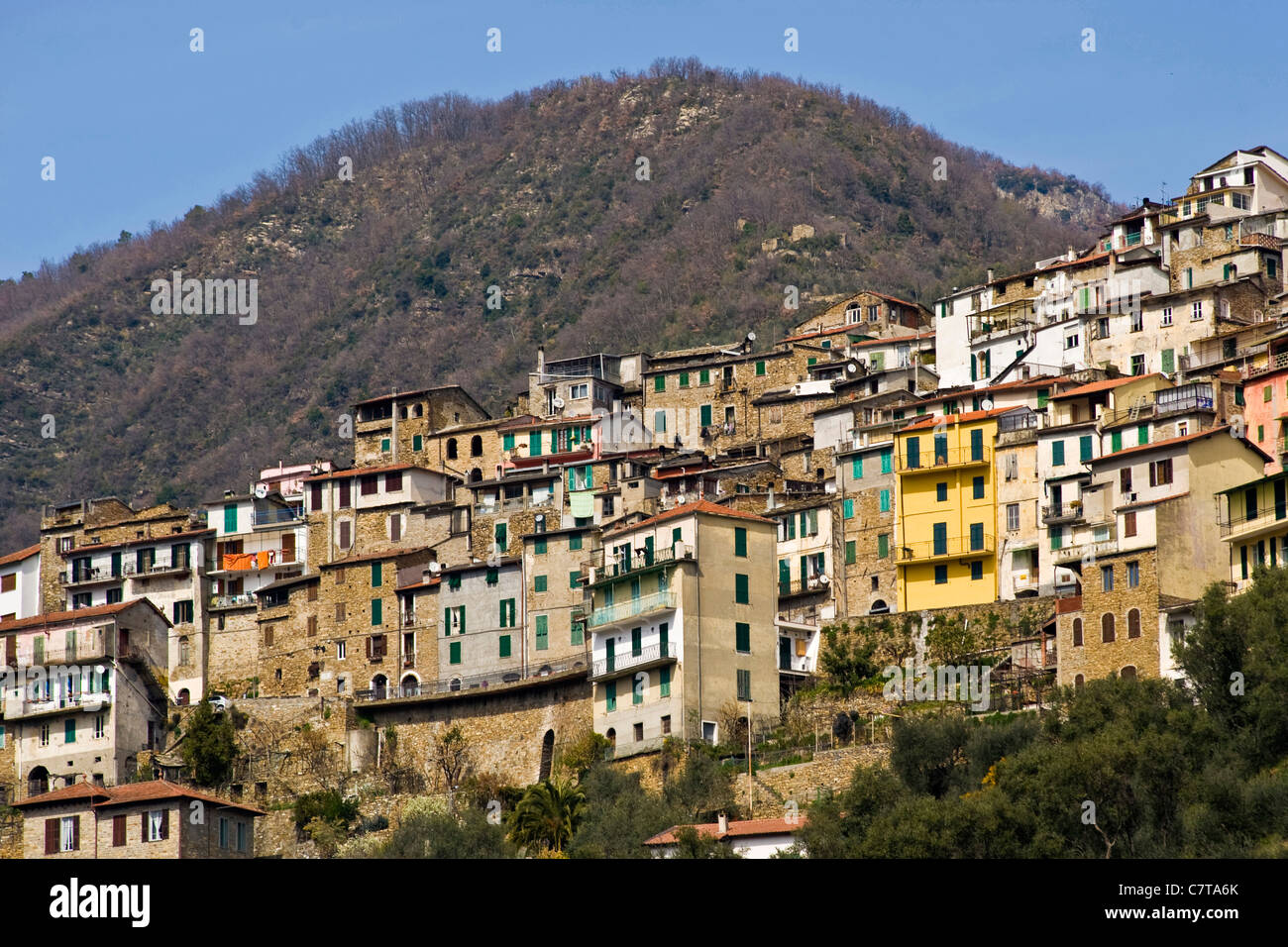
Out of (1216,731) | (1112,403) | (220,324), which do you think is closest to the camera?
(1216,731)

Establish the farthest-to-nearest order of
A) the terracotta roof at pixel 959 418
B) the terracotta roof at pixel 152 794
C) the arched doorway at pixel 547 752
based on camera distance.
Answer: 1. the terracotta roof at pixel 959 418
2. the arched doorway at pixel 547 752
3. the terracotta roof at pixel 152 794

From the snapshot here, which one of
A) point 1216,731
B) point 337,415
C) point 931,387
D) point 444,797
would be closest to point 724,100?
point 337,415

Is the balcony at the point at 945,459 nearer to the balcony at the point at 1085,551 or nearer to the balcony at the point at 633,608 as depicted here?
the balcony at the point at 1085,551

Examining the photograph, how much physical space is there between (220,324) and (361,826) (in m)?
131

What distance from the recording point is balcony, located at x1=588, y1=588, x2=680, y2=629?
63500 millimetres

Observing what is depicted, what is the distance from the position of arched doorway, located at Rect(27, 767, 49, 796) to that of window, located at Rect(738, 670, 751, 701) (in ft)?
92.6

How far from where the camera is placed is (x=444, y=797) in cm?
6419

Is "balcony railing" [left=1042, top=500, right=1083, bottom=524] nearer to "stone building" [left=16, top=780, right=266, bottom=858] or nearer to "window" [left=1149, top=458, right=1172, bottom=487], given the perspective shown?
"window" [left=1149, top=458, right=1172, bottom=487]

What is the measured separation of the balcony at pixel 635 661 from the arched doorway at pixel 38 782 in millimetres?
22917

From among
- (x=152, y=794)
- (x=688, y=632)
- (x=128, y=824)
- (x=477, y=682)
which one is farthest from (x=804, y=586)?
(x=128, y=824)

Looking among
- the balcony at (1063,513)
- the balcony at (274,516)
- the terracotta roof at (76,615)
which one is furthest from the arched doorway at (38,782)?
the balcony at (1063,513)

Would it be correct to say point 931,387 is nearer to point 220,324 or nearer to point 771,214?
point 771,214

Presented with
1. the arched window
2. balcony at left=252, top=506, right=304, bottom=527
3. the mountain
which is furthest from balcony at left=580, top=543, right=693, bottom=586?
the mountain

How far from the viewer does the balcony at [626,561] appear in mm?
64250
